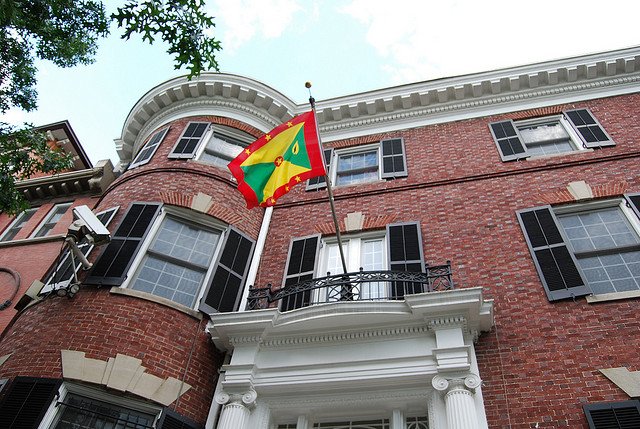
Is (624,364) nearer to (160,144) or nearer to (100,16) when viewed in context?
(100,16)

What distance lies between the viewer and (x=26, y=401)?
7.12 metres

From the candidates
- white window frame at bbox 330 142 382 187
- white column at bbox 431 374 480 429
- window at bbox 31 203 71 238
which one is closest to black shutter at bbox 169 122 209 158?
white window frame at bbox 330 142 382 187

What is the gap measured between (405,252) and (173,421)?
200 inches

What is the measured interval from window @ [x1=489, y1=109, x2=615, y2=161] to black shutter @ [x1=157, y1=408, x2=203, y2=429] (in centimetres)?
848

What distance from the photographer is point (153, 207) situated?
33.9ft

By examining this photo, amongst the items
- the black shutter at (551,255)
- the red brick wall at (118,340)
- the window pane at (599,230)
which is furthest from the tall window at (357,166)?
the red brick wall at (118,340)

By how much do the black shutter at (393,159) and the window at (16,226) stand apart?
10920 millimetres

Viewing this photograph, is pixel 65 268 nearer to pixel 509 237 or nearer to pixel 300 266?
pixel 300 266

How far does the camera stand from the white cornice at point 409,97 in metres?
12.4

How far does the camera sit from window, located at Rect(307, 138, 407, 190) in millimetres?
12008

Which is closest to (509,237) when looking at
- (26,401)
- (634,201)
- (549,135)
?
(634,201)

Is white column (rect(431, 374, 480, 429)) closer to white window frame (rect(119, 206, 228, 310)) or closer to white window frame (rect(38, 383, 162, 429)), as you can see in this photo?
white window frame (rect(38, 383, 162, 429))

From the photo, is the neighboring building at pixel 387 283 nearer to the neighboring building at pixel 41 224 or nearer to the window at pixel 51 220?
the neighboring building at pixel 41 224

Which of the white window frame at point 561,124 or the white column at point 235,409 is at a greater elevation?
the white window frame at point 561,124
